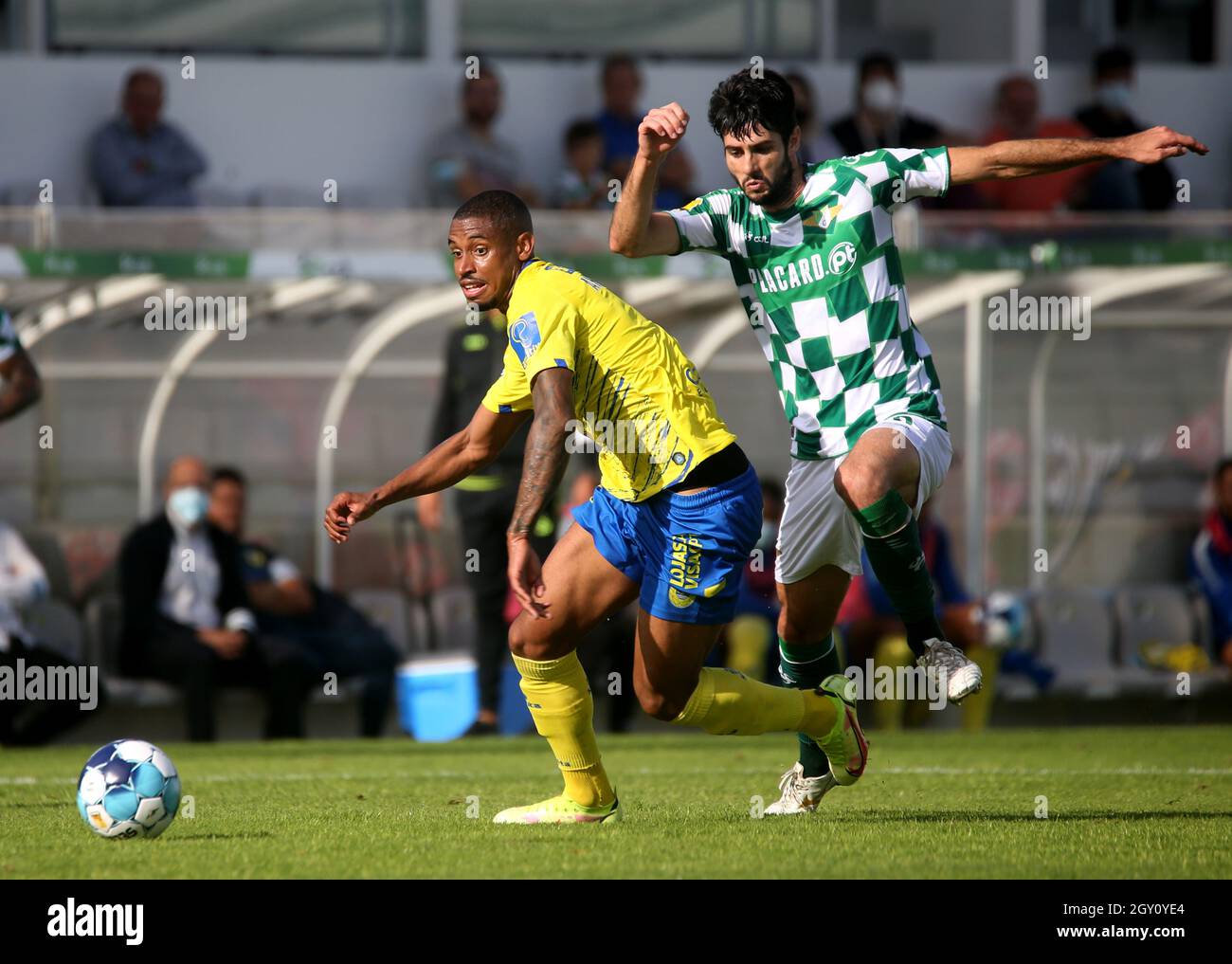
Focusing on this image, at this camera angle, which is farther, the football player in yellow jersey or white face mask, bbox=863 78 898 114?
white face mask, bbox=863 78 898 114

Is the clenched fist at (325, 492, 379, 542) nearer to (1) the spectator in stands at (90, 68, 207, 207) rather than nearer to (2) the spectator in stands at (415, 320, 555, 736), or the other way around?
(2) the spectator in stands at (415, 320, 555, 736)

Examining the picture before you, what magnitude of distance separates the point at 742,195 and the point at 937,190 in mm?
614

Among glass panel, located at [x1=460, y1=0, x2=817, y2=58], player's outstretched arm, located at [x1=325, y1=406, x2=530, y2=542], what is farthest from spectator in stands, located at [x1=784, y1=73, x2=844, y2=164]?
player's outstretched arm, located at [x1=325, y1=406, x2=530, y2=542]

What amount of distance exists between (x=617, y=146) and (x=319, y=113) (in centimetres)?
226

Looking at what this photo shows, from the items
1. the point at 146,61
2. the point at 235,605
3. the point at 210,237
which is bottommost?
the point at 235,605

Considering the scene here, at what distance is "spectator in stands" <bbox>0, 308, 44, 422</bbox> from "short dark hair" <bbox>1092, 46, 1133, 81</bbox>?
8092mm

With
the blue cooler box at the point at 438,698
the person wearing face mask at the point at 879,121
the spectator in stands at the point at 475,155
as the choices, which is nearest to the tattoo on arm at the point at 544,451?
the blue cooler box at the point at 438,698

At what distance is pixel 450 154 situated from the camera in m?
12.9

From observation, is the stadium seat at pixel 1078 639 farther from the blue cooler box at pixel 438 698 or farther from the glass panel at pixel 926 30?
the glass panel at pixel 926 30

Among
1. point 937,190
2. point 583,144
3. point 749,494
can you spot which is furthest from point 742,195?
point 583,144

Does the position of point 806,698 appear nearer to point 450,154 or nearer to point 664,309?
point 664,309

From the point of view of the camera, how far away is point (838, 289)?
6000 mm

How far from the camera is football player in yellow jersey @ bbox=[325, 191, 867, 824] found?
5.51 m

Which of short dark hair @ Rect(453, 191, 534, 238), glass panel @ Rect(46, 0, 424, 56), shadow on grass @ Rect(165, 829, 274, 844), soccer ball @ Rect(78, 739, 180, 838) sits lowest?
shadow on grass @ Rect(165, 829, 274, 844)
